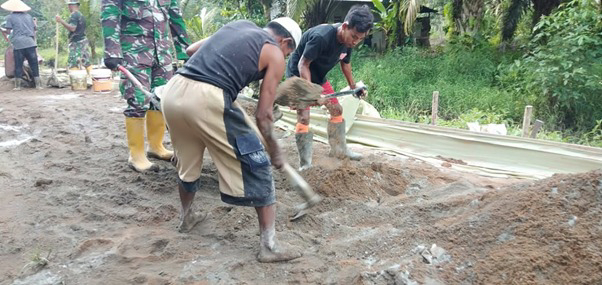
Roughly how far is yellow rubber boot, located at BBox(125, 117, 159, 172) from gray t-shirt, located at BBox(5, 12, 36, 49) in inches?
290

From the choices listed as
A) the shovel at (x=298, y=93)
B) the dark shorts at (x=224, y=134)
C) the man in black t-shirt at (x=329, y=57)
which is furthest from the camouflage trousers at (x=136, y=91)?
the dark shorts at (x=224, y=134)

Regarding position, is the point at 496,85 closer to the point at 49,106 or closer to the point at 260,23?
the point at 260,23

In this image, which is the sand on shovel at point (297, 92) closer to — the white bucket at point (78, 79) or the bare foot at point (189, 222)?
the bare foot at point (189, 222)

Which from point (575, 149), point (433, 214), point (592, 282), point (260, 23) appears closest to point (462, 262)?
point (592, 282)

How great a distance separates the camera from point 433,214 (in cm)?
321

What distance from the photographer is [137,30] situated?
13.8ft

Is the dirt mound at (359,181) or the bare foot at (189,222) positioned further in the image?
the dirt mound at (359,181)

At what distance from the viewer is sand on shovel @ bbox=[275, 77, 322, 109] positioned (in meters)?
3.75

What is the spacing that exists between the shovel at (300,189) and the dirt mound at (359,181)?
564 mm

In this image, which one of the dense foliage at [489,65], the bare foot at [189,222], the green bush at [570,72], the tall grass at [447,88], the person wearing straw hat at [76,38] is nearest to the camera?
the bare foot at [189,222]

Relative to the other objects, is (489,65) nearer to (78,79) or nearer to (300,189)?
(300,189)

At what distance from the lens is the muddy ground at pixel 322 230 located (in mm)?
2414

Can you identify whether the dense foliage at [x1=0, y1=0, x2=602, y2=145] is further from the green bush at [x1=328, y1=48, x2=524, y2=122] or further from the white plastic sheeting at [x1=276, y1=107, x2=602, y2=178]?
the white plastic sheeting at [x1=276, y1=107, x2=602, y2=178]

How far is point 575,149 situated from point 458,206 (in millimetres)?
1880
